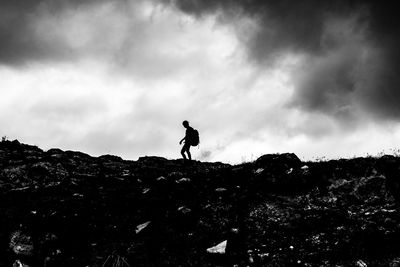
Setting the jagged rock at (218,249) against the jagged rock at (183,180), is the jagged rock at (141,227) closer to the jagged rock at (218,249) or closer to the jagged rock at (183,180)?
the jagged rock at (218,249)

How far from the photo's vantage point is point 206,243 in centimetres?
982

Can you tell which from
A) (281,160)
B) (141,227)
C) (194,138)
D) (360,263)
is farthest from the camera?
(194,138)

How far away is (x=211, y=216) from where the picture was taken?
11.2 m

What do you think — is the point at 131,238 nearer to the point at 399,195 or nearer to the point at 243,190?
the point at 243,190

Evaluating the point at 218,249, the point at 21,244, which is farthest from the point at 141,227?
the point at 21,244

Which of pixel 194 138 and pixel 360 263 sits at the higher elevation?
pixel 194 138

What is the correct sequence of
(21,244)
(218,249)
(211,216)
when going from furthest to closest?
(211,216) → (21,244) → (218,249)

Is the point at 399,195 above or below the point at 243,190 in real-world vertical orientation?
below

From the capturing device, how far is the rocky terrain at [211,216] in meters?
8.98

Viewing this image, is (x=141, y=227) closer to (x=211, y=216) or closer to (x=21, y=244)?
(x=211, y=216)

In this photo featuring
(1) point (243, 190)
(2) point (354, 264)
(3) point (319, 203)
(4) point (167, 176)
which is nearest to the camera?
(2) point (354, 264)

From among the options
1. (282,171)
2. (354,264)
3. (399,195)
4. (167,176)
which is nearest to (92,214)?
(167,176)

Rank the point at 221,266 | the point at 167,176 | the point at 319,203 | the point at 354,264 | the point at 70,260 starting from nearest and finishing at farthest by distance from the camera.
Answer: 1. the point at 354,264
2. the point at 221,266
3. the point at 70,260
4. the point at 319,203
5. the point at 167,176

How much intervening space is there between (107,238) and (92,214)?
5.05ft
